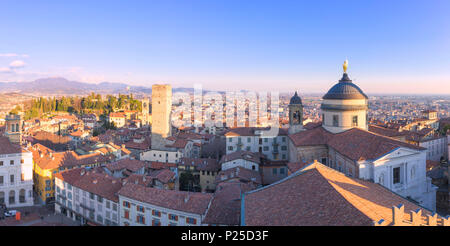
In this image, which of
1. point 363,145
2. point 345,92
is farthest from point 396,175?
point 345,92

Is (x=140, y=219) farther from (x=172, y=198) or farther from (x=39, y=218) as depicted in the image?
(x=39, y=218)

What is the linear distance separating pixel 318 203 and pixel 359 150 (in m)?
12.9

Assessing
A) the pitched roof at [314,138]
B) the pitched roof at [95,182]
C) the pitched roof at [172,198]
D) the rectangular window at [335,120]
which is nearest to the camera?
the pitched roof at [172,198]

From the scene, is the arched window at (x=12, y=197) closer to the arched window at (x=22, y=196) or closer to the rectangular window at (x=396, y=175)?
the arched window at (x=22, y=196)

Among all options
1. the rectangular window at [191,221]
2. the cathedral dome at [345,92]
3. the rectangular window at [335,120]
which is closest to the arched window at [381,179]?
the rectangular window at [335,120]

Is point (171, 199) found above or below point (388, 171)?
below

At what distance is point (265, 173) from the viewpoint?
38.4 metres

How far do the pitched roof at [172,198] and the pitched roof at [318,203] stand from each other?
768 cm

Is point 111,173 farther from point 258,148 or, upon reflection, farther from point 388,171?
point 388,171

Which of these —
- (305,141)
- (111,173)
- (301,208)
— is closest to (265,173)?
(305,141)

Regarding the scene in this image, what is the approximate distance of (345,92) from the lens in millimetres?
31125

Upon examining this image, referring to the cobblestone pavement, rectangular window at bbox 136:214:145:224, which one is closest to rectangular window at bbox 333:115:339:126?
rectangular window at bbox 136:214:145:224

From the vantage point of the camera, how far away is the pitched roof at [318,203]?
37.9ft
